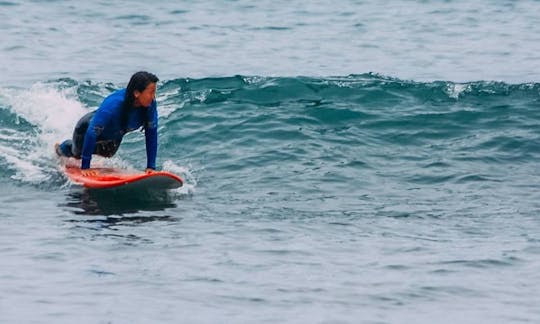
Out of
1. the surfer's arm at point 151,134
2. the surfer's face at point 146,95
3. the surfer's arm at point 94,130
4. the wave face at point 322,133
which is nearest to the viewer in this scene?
the surfer's face at point 146,95

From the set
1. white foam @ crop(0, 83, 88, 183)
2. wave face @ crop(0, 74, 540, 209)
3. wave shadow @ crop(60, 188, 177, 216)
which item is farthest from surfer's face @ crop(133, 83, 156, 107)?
white foam @ crop(0, 83, 88, 183)

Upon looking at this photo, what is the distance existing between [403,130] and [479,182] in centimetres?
289

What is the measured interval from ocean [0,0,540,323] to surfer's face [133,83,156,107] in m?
1.07

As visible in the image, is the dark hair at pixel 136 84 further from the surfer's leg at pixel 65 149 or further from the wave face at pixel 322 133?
the wave face at pixel 322 133

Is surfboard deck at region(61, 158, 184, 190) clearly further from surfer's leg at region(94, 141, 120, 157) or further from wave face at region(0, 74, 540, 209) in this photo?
wave face at region(0, 74, 540, 209)

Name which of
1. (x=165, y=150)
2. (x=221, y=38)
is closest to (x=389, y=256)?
(x=165, y=150)

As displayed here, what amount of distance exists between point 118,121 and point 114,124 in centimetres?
6

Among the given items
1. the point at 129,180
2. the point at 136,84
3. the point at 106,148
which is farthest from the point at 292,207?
the point at 106,148

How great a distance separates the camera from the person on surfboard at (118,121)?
1248 cm

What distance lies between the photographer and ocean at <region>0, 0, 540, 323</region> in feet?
29.8

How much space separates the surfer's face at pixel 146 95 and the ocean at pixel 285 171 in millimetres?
1070

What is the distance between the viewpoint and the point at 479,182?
45.4 feet

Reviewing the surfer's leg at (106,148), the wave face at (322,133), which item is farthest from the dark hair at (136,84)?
the wave face at (322,133)

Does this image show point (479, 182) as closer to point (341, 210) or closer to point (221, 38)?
point (341, 210)
